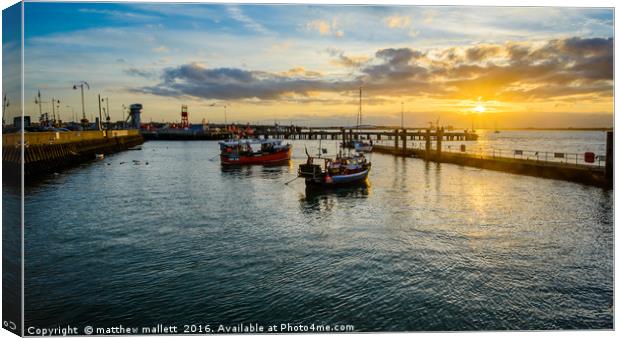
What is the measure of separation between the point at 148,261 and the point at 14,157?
6.31m

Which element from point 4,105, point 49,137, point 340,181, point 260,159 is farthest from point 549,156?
point 4,105

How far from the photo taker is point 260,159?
6556cm

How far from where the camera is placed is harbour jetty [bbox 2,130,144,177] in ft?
39.5

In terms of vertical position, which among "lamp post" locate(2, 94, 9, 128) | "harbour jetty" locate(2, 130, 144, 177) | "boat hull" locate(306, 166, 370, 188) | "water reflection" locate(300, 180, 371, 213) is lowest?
"water reflection" locate(300, 180, 371, 213)

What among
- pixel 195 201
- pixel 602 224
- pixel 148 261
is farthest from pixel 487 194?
pixel 148 261

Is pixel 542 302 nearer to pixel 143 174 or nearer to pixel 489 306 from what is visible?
pixel 489 306

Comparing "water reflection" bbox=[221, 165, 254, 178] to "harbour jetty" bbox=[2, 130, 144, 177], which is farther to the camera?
"water reflection" bbox=[221, 165, 254, 178]

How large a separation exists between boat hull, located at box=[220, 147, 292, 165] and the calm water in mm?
29680

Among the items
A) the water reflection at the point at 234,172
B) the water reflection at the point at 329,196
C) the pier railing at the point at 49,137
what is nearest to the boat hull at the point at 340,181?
the water reflection at the point at 329,196

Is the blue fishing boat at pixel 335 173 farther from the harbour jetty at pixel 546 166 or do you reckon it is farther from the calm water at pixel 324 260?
the harbour jetty at pixel 546 166

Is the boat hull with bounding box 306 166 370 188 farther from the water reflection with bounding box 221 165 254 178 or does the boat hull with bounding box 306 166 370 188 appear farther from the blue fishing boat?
the water reflection with bounding box 221 165 254 178

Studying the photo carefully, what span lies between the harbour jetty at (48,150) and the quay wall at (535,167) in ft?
119

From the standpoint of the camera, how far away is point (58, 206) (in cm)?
2797

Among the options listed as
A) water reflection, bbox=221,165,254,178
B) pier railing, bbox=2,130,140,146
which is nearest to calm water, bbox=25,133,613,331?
pier railing, bbox=2,130,140,146
